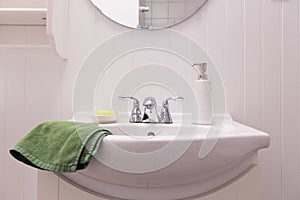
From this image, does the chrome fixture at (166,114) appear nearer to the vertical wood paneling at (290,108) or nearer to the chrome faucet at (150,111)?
the chrome faucet at (150,111)

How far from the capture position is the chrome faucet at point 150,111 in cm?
111

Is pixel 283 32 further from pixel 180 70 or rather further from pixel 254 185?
pixel 254 185

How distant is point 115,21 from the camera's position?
4.00 ft

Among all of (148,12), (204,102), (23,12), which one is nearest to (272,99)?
(204,102)

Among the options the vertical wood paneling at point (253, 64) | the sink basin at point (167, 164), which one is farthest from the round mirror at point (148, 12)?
the sink basin at point (167, 164)

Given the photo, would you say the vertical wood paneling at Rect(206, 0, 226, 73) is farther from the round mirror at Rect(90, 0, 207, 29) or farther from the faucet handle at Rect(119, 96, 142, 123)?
the faucet handle at Rect(119, 96, 142, 123)

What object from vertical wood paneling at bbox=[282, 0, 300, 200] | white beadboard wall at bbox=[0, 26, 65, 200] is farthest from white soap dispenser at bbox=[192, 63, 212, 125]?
white beadboard wall at bbox=[0, 26, 65, 200]

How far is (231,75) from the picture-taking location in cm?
122

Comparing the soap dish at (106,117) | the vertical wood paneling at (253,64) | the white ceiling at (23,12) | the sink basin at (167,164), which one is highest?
the white ceiling at (23,12)

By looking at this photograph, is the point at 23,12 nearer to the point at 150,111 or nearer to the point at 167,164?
the point at 150,111

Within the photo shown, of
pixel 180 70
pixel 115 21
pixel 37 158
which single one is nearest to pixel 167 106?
pixel 180 70

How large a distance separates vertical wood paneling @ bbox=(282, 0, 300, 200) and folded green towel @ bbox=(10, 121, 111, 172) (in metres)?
0.75

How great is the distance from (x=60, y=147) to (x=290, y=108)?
0.85 m

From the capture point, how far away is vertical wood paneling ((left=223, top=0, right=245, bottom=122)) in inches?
47.7
